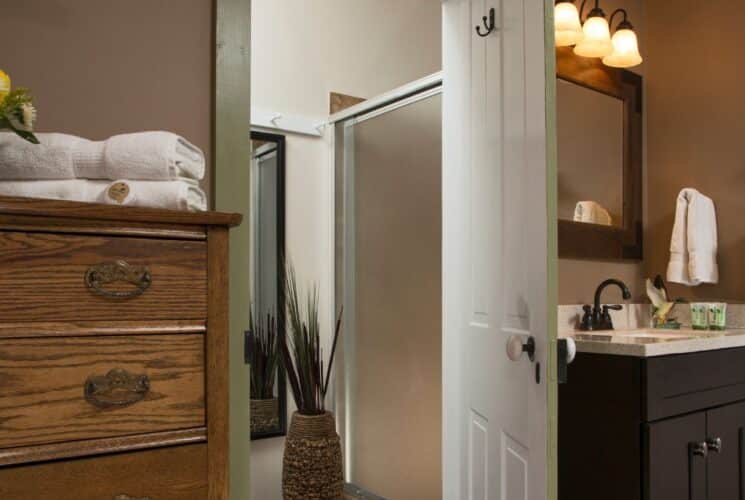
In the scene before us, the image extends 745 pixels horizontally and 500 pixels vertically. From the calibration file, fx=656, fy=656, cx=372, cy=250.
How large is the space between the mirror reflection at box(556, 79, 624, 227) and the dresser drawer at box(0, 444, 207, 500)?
2.09 metres

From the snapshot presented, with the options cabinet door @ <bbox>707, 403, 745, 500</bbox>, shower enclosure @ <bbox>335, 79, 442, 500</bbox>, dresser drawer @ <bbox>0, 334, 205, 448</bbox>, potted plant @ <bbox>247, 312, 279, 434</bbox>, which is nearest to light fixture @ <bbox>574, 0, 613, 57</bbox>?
shower enclosure @ <bbox>335, 79, 442, 500</bbox>

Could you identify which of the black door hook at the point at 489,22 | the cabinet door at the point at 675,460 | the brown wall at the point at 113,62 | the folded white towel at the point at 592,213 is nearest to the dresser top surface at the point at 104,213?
the brown wall at the point at 113,62

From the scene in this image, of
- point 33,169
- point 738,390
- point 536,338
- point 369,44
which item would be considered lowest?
point 738,390

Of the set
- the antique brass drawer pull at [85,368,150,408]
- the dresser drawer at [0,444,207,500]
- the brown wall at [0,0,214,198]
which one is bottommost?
the dresser drawer at [0,444,207,500]

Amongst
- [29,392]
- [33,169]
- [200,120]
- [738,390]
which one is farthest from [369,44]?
[29,392]

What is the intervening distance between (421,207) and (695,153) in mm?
1395

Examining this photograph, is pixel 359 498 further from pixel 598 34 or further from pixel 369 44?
pixel 598 34

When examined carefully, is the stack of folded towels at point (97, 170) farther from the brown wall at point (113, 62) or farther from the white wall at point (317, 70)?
the white wall at point (317, 70)

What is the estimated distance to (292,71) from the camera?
8.86 feet

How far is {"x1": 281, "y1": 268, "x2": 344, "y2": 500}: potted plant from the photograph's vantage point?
7.64ft

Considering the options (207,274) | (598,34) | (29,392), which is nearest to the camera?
(29,392)

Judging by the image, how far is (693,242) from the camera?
2.79 metres

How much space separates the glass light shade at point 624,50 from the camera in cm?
280

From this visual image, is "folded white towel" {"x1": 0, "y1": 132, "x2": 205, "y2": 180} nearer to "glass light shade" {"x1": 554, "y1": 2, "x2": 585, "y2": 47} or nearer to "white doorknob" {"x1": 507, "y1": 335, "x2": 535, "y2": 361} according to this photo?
"white doorknob" {"x1": 507, "y1": 335, "x2": 535, "y2": 361}
